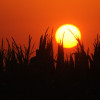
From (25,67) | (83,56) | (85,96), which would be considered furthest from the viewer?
(83,56)

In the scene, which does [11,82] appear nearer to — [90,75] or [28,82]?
[28,82]

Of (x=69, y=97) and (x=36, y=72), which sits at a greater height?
(x=36, y=72)

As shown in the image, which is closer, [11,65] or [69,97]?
[69,97]

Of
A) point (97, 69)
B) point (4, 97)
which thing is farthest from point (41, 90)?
point (97, 69)

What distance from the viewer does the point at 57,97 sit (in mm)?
834

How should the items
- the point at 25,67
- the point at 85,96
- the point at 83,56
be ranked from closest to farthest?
the point at 85,96 < the point at 25,67 < the point at 83,56

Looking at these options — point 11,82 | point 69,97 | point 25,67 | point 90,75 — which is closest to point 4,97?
point 11,82

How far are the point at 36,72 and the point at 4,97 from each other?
185 millimetres

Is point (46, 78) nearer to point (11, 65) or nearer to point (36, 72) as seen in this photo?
point (36, 72)

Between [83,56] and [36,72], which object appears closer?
[36,72]

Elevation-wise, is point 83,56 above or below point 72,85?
above

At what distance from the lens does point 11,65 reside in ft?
3.30

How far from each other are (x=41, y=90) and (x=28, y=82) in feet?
0.24

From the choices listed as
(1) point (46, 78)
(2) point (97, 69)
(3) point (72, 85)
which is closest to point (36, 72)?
(1) point (46, 78)
